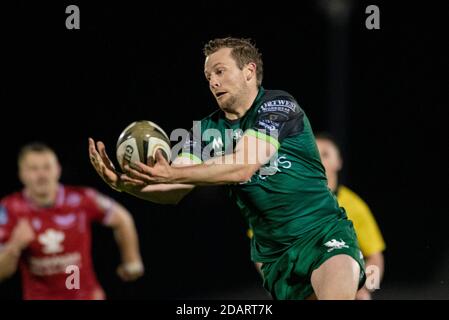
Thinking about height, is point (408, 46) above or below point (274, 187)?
above

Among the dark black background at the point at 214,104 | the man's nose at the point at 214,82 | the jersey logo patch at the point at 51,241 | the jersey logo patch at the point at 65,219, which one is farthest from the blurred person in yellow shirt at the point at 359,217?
the jersey logo patch at the point at 51,241

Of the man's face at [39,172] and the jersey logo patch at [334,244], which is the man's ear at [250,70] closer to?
the jersey logo patch at [334,244]

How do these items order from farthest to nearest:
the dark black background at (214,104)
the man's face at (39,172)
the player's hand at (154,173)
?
the dark black background at (214,104)
the man's face at (39,172)
the player's hand at (154,173)

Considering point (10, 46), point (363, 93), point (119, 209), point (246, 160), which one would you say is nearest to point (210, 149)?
point (246, 160)

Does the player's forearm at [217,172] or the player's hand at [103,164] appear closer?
the player's forearm at [217,172]

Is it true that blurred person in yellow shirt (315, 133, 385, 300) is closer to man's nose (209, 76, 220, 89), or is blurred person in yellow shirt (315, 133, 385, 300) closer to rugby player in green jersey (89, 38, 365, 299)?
rugby player in green jersey (89, 38, 365, 299)

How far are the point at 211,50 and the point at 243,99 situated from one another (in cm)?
34

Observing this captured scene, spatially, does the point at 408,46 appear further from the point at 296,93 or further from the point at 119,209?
the point at 119,209

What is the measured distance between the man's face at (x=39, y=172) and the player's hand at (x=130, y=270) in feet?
2.69

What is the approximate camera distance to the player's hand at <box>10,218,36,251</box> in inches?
218

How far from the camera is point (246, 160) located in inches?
135

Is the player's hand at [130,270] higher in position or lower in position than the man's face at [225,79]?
lower

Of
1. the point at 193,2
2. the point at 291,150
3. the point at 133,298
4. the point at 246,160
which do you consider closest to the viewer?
the point at 246,160

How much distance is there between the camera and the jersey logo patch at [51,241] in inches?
219
